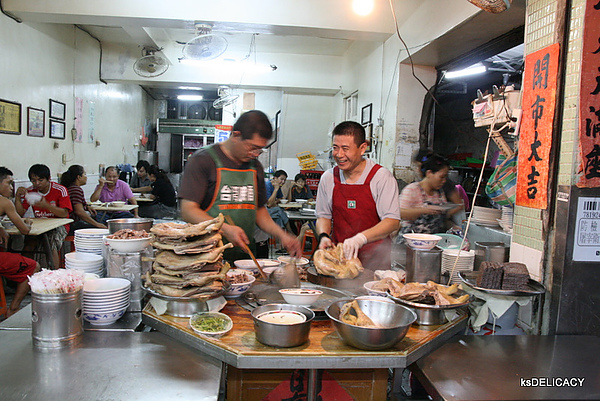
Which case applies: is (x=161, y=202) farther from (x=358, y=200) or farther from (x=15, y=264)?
(x=358, y=200)

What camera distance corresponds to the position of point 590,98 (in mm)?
2309

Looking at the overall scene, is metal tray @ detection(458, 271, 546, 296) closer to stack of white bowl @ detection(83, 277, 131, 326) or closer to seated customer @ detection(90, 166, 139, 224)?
stack of white bowl @ detection(83, 277, 131, 326)

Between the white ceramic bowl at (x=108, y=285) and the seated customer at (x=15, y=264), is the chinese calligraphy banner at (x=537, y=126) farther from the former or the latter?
the seated customer at (x=15, y=264)

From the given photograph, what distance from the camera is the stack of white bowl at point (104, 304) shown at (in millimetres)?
2018

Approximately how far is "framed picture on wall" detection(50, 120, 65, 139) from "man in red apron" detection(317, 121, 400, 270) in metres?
5.94

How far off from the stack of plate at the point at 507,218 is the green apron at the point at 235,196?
216 centimetres

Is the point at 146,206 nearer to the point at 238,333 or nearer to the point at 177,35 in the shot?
the point at 177,35

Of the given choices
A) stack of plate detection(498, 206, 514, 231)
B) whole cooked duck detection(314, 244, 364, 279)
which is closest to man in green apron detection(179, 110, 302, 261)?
whole cooked duck detection(314, 244, 364, 279)

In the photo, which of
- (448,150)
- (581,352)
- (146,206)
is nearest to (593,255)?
(581,352)

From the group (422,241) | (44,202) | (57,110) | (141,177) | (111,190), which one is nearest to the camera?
(422,241)

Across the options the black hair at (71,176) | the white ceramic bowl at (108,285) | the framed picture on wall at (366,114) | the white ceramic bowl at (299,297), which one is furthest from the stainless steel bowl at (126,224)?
the framed picture on wall at (366,114)

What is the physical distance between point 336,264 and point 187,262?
3.35 ft

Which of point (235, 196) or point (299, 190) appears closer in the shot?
point (235, 196)

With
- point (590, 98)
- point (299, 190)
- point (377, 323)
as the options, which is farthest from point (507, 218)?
point (299, 190)
